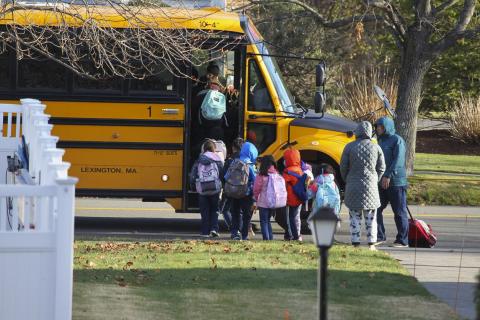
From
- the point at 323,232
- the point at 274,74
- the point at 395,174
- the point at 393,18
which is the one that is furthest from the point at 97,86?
the point at 323,232

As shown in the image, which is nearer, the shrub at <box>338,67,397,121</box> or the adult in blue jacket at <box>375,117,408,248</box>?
the adult in blue jacket at <box>375,117,408,248</box>

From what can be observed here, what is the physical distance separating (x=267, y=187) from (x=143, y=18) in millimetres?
2644

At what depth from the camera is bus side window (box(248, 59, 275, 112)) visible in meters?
15.2

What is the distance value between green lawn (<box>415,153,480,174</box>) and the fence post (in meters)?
18.0

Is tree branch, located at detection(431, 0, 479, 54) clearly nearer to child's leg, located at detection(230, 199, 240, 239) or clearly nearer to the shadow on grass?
child's leg, located at detection(230, 199, 240, 239)

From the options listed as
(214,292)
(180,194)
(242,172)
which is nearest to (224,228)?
(180,194)

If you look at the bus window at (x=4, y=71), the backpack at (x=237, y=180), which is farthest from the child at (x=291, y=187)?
the bus window at (x=4, y=71)

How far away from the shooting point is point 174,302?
927 cm

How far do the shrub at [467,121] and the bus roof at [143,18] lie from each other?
16890 mm

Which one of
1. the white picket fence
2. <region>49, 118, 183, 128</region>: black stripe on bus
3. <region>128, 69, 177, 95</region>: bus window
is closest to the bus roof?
<region>128, 69, 177, 95</region>: bus window

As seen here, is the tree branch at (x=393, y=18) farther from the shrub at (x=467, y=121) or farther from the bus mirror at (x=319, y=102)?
the shrub at (x=467, y=121)

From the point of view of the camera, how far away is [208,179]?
13.9 meters

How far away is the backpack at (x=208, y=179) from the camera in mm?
13945

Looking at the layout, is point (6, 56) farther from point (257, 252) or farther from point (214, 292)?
point (214, 292)
